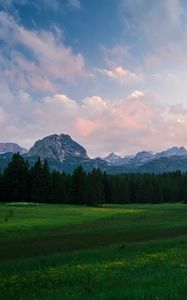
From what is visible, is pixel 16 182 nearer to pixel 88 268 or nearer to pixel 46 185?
pixel 46 185

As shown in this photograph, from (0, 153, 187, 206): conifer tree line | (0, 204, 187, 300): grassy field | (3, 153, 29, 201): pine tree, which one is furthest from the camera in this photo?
(0, 153, 187, 206): conifer tree line

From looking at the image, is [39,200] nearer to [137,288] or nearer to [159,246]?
[159,246]

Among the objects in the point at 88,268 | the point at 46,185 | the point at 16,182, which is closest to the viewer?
the point at 88,268

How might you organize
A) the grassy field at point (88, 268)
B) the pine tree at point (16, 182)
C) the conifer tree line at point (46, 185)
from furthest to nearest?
the conifer tree line at point (46, 185), the pine tree at point (16, 182), the grassy field at point (88, 268)

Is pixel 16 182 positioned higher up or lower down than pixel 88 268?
higher up

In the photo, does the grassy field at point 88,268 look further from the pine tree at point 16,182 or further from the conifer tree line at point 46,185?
the conifer tree line at point 46,185

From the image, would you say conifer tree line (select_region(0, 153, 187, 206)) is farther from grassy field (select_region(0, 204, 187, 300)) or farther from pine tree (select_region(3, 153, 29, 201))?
grassy field (select_region(0, 204, 187, 300))

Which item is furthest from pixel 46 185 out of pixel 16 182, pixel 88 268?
pixel 88 268

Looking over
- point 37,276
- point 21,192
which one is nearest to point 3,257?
point 37,276

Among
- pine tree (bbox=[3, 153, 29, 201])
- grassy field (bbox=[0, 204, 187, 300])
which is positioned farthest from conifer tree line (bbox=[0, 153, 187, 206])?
grassy field (bbox=[0, 204, 187, 300])

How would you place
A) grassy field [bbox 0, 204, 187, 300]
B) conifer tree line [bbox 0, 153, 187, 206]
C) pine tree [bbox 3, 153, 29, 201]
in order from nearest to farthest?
grassy field [bbox 0, 204, 187, 300]
pine tree [bbox 3, 153, 29, 201]
conifer tree line [bbox 0, 153, 187, 206]

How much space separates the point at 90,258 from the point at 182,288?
45.1 ft

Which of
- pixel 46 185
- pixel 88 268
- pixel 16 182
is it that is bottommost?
pixel 88 268

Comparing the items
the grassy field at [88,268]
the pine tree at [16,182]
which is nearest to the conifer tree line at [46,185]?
the pine tree at [16,182]
